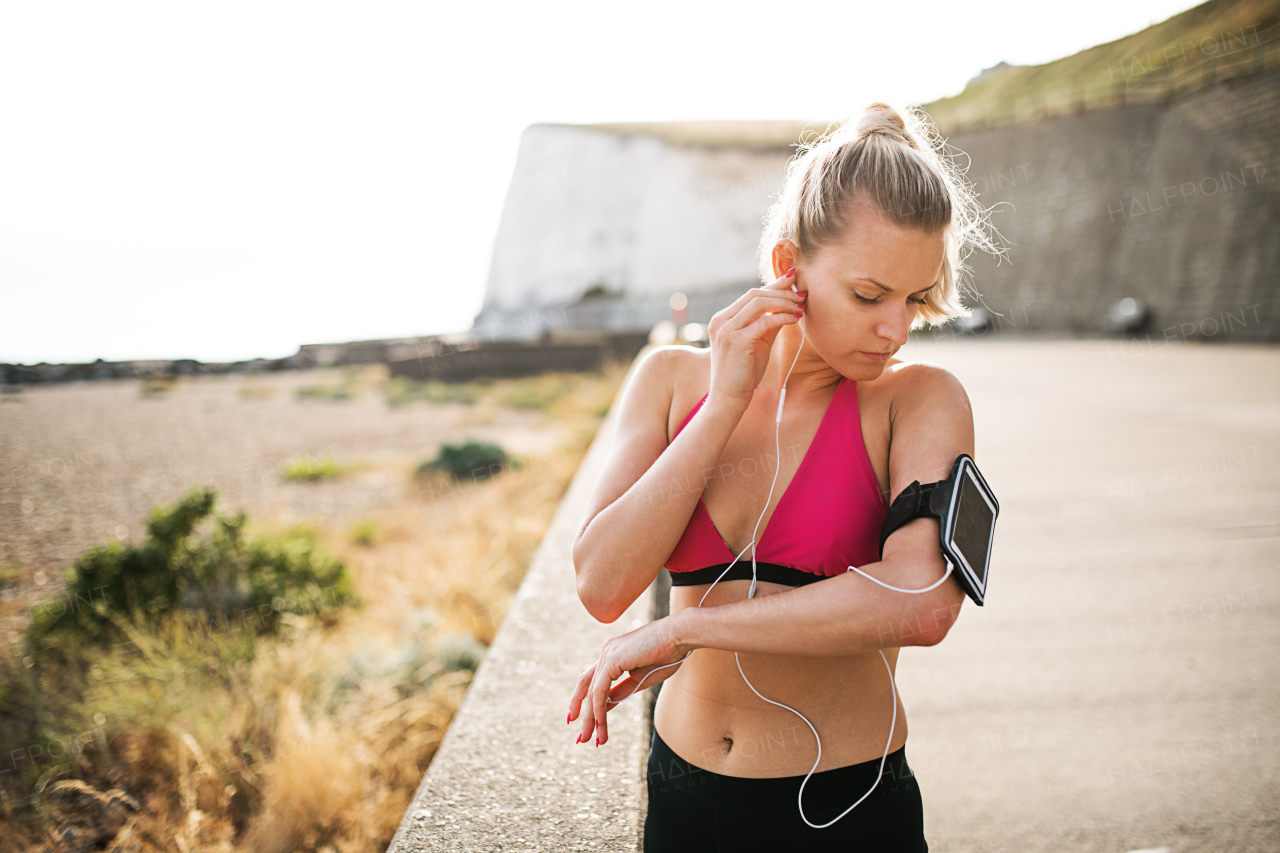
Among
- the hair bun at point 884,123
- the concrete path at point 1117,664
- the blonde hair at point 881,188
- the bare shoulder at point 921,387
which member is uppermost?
the hair bun at point 884,123

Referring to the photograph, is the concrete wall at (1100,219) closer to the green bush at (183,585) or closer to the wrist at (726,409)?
the green bush at (183,585)

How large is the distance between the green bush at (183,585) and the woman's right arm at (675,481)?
145 inches

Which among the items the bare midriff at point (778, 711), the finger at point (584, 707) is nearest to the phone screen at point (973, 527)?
the bare midriff at point (778, 711)

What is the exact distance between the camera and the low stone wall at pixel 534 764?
1651 mm

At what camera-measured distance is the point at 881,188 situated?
113 cm

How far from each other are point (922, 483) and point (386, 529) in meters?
6.64

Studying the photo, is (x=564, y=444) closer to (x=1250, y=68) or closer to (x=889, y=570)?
(x=889, y=570)

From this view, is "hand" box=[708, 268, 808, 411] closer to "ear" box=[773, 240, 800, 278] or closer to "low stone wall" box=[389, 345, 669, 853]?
"ear" box=[773, 240, 800, 278]

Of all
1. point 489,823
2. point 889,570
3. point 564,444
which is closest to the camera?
point 889,570

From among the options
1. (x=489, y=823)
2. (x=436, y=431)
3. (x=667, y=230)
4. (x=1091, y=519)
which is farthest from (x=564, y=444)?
(x=667, y=230)

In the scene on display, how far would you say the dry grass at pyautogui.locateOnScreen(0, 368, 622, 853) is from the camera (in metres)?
2.46

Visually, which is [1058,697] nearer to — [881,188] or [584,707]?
[584,707]

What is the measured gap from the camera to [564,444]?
9.71 meters

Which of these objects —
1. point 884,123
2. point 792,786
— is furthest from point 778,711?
point 884,123
